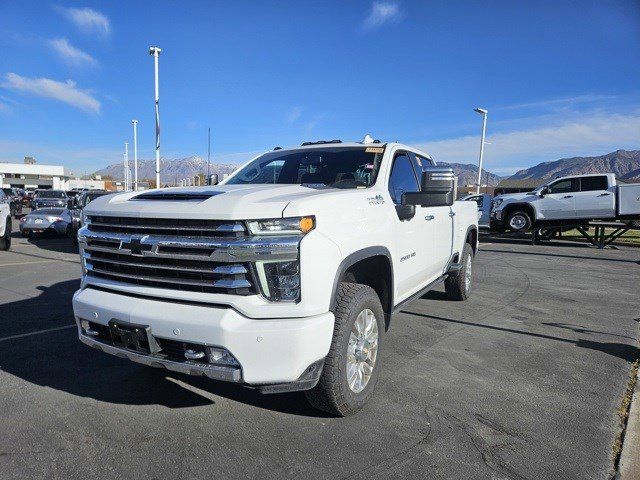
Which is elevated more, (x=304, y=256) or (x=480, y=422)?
(x=304, y=256)

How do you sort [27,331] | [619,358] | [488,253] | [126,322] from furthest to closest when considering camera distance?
[488,253] → [27,331] → [619,358] → [126,322]

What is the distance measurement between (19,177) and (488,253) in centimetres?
10357

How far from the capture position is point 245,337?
2445mm

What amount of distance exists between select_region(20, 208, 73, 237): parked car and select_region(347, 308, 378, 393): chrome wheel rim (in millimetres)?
14155

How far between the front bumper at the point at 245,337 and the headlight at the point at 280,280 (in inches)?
5.2

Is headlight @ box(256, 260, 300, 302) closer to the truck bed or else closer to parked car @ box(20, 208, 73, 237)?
parked car @ box(20, 208, 73, 237)

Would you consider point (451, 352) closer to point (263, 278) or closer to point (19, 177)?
point (263, 278)

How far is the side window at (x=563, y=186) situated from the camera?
1587cm

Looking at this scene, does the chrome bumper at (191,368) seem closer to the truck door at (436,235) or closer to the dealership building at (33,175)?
the truck door at (436,235)

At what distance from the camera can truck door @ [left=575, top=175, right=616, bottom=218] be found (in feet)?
49.1

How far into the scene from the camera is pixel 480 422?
309 cm

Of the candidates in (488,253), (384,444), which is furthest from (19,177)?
(384,444)

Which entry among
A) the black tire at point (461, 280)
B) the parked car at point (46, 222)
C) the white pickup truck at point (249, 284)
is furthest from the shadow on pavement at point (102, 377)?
the parked car at point (46, 222)

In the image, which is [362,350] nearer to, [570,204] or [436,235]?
[436,235]
